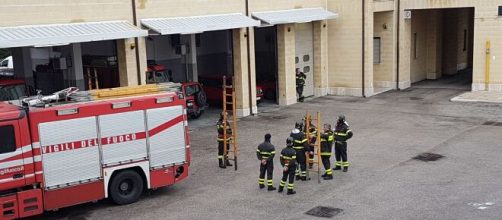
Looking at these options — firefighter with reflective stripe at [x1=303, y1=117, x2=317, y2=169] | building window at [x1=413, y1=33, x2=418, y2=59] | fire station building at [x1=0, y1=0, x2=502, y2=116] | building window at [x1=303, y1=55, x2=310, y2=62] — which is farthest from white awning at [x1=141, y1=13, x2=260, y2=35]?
building window at [x1=413, y1=33, x2=418, y2=59]

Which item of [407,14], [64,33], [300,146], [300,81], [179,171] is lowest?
[179,171]

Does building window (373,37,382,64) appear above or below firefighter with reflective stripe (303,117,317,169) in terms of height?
above

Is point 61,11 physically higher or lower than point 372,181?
higher

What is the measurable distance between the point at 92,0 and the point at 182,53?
882cm

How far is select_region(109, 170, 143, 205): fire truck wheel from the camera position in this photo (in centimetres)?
1380

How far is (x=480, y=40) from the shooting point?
27984 millimetres

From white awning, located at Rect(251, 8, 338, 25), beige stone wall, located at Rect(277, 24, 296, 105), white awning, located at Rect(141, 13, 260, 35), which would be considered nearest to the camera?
white awning, located at Rect(141, 13, 260, 35)

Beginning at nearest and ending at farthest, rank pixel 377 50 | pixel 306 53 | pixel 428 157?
pixel 428 157 → pixel 306 53 → pixel 377 50

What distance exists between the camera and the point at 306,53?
29125 millimetres

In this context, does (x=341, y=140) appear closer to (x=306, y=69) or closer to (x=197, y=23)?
(x=197, y=23)

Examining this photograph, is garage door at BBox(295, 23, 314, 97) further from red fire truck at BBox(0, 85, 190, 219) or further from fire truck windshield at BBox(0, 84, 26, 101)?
red fire truck at BBox(0, 85, 190, 219)

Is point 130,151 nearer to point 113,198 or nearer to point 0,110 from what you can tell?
point 113,198

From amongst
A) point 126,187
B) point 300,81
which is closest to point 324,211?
point 126,187

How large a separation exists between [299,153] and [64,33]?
26.2ft
